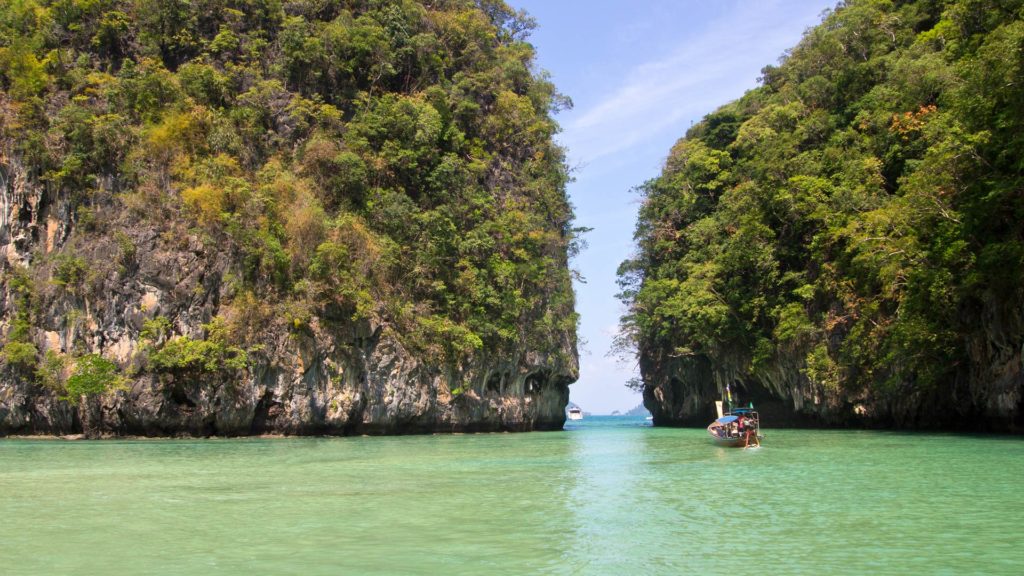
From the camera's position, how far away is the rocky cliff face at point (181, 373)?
24.2 m

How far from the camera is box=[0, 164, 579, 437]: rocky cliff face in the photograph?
2425 centimetres

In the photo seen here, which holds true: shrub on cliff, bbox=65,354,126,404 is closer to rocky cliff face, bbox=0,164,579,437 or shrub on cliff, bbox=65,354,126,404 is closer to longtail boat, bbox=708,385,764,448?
rocky cliff face, bbox=0,164,579,437

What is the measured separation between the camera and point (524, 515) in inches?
331

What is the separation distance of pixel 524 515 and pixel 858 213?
20506 mm

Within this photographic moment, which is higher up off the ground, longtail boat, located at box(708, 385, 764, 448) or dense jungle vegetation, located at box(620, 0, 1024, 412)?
dense jungle vegetation, located at box(620, 0, 1024, 412)

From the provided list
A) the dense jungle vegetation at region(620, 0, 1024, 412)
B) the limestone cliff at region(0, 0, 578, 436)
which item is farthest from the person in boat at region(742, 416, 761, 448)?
the limestone cliff at region(0, 0, 578, 436)

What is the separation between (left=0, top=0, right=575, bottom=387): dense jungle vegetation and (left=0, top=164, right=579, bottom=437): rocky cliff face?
394 millimetres

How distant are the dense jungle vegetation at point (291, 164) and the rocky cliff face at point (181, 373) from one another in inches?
15.5

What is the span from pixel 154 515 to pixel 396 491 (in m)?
3.27

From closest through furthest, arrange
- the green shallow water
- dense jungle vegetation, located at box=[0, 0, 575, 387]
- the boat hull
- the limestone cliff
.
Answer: the green shallow water
the boat hull
the limestone cliff
dense jungle vegetation, located at box=[0, 0, 575, 387]

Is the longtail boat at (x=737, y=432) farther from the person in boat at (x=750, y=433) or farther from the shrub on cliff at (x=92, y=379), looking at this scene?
the shrub on cliff at (x=92, y=379)

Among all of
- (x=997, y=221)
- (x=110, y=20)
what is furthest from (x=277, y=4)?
(x=997, y=221)

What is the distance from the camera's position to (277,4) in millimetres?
32219

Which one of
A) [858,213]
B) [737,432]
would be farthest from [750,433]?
[858,213]
